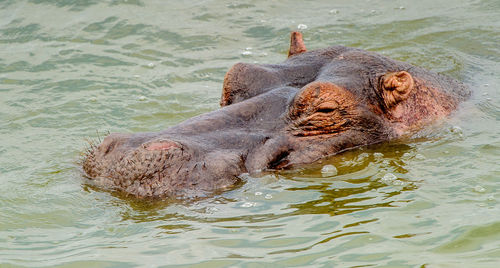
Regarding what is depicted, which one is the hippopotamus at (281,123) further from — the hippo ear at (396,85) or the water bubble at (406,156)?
the water bubble at (406,156)

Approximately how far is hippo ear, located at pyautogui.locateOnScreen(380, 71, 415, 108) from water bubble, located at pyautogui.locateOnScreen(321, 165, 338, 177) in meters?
1.12

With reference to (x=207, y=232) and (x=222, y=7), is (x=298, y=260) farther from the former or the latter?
(x=222, y=7)

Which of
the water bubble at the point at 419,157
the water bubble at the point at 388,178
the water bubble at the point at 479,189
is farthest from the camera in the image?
the water bubble at the point at 419,157

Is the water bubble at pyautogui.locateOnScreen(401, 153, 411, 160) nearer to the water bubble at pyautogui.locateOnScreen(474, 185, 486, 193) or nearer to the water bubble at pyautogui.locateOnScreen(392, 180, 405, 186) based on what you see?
the water bubble at pyautogui.locateOnScreen(392, 180, 405, 186)

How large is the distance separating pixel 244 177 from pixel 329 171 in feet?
2.91

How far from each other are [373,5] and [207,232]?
9.33 m

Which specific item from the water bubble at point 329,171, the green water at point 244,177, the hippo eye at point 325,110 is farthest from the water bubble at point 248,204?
the hippo eye at point 325,110

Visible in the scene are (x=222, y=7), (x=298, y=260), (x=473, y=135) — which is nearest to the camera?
(x=298, y=260)

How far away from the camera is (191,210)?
5.99 metres

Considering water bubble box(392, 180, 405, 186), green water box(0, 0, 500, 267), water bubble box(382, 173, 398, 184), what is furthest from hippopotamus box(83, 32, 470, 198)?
water bubble box(392, 180, 405, 186)

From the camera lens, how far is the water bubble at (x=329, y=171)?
271 inches

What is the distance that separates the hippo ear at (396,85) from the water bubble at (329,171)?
1.12m

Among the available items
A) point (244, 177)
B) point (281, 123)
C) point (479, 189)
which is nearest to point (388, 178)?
point (479, 189)

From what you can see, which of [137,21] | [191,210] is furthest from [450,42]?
[191,210]
